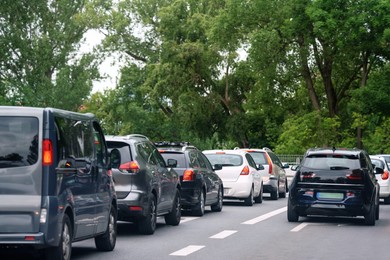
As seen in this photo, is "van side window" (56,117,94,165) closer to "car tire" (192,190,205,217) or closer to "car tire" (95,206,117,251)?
"car tire" (95,206,117,251)

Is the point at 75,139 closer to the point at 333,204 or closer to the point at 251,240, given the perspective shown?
the point at 251,240

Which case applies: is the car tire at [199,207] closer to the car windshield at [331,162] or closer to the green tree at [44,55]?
the car windshield at [331,162]

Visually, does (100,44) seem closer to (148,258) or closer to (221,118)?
(221,118)

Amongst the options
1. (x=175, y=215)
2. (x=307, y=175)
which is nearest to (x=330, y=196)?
(x=307, y=175)

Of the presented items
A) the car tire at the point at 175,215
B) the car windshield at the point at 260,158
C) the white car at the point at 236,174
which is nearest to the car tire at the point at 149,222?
the car tire at the point at 175,215

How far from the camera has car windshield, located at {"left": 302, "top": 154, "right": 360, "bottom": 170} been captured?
69.6 ft

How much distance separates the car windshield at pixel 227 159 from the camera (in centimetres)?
2872

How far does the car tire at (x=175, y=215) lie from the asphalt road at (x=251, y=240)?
0.16 meters

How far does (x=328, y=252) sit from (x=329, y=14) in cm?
3535

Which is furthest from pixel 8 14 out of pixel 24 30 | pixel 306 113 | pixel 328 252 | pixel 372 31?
pixel 328 252

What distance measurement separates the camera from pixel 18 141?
38.0ft

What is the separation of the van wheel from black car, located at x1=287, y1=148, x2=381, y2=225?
9514 mm

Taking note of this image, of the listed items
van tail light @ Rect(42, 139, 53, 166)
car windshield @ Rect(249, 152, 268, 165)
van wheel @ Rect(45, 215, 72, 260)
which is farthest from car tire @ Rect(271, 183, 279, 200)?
van tail light @ Rect(42, 139, 53, 166)

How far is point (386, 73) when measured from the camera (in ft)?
167
